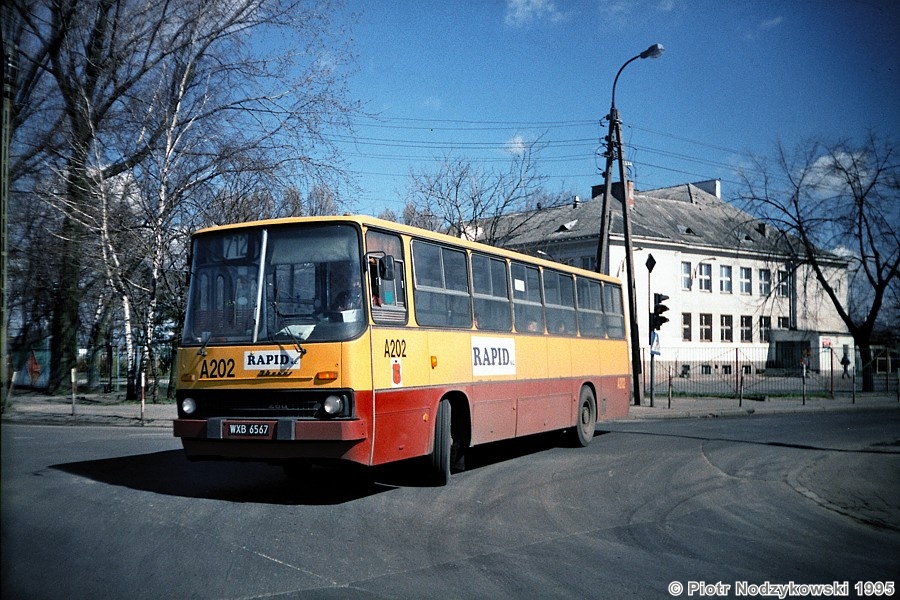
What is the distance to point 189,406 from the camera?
9445 mm

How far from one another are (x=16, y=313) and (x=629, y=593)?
69.3 ft

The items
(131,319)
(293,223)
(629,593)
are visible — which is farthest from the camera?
(131,319)

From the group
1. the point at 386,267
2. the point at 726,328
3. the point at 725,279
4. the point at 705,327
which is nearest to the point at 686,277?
the point at 705,327

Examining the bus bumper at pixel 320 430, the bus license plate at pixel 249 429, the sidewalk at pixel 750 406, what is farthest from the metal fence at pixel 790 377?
the bus license plate at pixel 249 429

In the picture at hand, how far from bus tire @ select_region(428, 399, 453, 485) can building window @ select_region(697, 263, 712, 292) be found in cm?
4959

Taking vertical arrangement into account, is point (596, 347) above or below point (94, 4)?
below

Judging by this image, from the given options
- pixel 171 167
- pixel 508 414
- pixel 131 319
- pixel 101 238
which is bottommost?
pixel 508 414

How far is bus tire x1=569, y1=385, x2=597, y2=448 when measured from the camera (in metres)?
15.4

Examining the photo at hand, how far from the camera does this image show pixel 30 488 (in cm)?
984

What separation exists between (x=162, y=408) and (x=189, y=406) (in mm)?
15937

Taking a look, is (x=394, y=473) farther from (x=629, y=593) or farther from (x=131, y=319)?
(x=131, y=319)

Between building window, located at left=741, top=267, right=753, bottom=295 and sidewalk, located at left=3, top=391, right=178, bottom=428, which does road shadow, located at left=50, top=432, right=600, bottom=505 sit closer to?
sidewalk, located at left=3, top=391, right=178, bottom=428

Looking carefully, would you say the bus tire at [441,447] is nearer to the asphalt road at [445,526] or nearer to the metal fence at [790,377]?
the asphalt road at [445,526]

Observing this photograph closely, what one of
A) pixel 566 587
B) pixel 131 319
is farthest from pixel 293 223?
pixel 131 319
